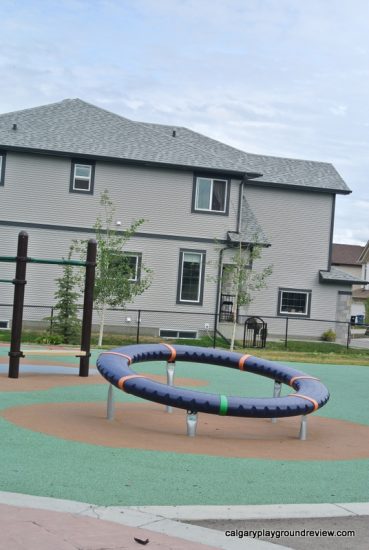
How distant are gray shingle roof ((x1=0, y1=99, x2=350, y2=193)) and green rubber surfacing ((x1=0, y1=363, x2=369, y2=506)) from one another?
2266 cm

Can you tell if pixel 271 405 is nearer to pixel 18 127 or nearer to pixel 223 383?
pixel 223 383

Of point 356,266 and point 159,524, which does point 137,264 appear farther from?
point 356,266

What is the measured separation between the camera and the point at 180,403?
971 centimetres

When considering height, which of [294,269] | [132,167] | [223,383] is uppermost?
[132,167]

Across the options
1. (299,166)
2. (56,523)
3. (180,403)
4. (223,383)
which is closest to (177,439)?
(180,403)

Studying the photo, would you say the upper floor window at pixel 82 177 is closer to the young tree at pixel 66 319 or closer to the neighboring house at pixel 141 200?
the neighboring house at pixel 141 200

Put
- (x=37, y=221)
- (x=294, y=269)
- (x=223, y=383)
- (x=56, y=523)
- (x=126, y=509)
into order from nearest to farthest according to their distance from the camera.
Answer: (x=56, y=523)
(x=126, y=509)
(x=223, y=383)
(x=37, y=221)
(x=294, y=269)

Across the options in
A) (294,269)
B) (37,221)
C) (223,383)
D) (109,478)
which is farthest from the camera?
(294,269)

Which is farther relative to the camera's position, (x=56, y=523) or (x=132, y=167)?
(x=132, y=167)

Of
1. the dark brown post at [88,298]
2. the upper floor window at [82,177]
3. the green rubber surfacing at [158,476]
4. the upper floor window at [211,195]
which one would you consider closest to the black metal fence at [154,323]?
the upper floor window at [211,195]

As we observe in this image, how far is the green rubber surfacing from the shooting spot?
7039 millimetres

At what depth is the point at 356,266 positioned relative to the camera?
86625mm

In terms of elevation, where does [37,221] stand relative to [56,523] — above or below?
above

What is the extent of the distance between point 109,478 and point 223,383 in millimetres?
8998
